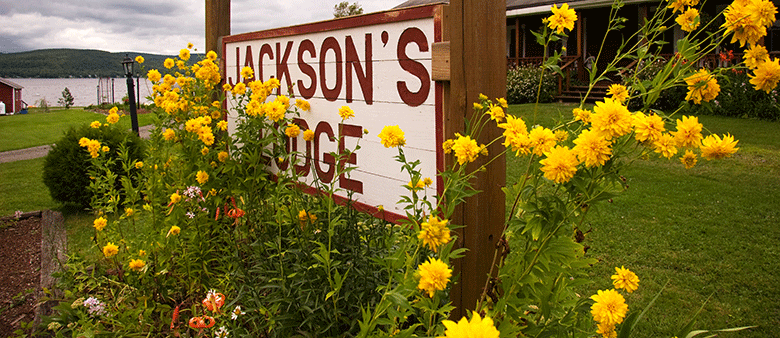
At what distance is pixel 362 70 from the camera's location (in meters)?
2.26

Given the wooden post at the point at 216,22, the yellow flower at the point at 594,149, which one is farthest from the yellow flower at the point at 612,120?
the wooden post at the point at 216,22

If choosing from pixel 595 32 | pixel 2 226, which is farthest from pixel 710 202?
pixel 595 32

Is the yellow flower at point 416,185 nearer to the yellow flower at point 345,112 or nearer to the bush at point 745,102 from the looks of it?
the yellow flower at point 345,112

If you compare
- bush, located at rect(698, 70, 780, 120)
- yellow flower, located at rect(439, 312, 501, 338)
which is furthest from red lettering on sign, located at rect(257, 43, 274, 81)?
bush, located at rect(698, 70, 780, 120)

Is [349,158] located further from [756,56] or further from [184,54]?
[184,54]

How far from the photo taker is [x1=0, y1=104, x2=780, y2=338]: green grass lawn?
3498 millimetres

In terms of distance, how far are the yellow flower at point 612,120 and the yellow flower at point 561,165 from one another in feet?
0.30

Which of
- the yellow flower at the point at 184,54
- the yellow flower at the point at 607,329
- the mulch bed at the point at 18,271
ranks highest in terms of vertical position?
the yellow flower at the point at 184,54

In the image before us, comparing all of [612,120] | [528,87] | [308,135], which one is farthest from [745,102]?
[612,120]

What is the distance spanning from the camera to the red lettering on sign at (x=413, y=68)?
1909mm

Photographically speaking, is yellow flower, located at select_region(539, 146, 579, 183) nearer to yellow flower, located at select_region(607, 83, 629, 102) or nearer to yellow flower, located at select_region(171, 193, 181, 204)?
yellow flower, located at select_region(607, 83, 629, 102)

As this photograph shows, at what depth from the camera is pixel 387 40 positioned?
206 cm

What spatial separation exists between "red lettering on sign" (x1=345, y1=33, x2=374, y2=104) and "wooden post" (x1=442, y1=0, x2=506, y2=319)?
1.49ft

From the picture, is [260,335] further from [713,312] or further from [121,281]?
[713,312]
